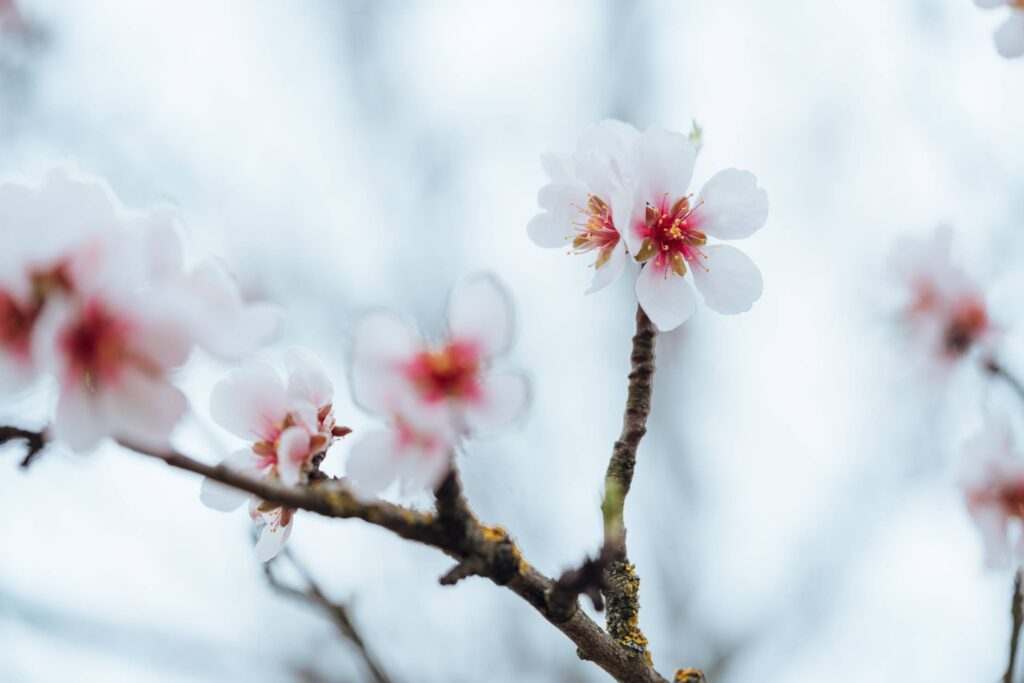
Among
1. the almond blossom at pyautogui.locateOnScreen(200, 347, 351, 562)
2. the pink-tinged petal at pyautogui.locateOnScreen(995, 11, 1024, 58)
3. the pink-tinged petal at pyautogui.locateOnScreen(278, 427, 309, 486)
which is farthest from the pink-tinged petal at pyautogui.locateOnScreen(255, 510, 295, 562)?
the pink-tinged petal at pyautogui.locateOnScreen(995, 11, 1024, 58)

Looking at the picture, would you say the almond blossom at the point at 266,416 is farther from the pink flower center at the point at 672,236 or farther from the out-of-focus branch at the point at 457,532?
the pink flower center at the point at 672,236

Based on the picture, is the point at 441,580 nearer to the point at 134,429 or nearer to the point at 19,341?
the point at 134,429

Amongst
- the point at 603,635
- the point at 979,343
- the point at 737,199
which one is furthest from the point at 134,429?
the point at 979,343

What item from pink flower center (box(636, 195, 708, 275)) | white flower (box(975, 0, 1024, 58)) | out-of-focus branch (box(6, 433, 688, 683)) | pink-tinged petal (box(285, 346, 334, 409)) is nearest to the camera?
out-of-focus branch (box(6, 433, 688, 683))

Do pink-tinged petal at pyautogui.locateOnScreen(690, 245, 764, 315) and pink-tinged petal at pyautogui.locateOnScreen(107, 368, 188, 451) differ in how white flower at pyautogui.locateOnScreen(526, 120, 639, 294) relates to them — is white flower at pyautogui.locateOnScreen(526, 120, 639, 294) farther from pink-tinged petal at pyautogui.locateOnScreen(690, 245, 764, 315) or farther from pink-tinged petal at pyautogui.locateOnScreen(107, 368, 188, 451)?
pink-tinged petal at pyautogui.locateOnScreen(107, 368, 188, 451)

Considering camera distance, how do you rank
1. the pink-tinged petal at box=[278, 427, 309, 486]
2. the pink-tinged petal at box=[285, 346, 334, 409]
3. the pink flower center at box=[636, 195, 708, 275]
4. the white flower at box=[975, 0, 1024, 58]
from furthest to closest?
1. the white flower at box=[975, 0, 1024, 58]
2. the pink flower center at box=[636, 195, 708, 275]
3. the pink-tinged petal at box=[285, 346, 334, 409]
4. the pink-tinged petal at box=[278, 427, 309, 486]

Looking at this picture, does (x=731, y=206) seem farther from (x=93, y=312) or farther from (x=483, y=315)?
(x=93, y=312)

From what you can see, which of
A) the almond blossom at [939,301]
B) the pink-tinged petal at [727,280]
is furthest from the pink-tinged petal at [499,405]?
the almond blossom at [939,301]
